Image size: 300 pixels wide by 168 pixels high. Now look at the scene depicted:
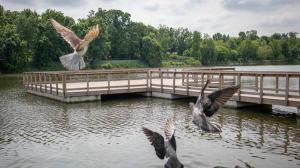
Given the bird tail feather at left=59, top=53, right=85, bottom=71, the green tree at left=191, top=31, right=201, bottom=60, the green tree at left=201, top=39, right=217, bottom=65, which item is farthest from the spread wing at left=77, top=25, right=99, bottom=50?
the green tree at left=201, top=39, right=217, bottom=65

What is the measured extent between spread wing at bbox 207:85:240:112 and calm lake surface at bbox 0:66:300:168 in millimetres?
1710

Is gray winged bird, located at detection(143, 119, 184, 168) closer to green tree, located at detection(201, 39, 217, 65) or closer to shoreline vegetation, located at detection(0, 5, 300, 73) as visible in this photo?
shoreline vegetation, located at detection(0, 5, 300, 73)

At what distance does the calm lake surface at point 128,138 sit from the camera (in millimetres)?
10898

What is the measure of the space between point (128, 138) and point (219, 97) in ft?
15.6

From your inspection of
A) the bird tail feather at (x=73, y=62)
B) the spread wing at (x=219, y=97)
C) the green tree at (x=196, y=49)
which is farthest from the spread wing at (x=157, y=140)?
the green tree at (x=196, y=49)

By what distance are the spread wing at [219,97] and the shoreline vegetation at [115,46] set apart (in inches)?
2017

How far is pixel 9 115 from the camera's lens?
741 inches

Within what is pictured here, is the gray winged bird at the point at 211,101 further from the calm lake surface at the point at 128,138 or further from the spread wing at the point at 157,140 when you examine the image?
the calm lake surface at the point at 128,138

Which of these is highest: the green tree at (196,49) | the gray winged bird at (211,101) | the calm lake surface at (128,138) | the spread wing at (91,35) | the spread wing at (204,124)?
the green tree at (196,49)

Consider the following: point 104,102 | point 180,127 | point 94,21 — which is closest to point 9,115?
point 104,102

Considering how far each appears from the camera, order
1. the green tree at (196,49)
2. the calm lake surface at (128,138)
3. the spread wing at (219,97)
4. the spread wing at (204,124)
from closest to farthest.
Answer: the spread wing at (204,124) < the spread wing at (219,97) < the calm lake surface at (128,138) < the green tree at (196,49)

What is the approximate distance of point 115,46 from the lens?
82.0 meters

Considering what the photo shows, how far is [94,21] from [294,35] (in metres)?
106

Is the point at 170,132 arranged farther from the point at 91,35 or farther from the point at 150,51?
the point at 150,51
